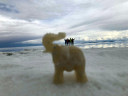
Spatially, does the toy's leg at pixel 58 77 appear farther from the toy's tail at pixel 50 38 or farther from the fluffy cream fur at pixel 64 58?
the toy's tail at pixel 50 38

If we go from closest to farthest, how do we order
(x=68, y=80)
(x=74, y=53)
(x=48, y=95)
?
(x=48, y=95) < (x=74, y=53) < (x=68, y=80)

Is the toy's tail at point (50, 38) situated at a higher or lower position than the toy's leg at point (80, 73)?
higher

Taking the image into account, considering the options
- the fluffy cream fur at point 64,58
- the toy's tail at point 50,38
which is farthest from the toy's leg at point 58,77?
the toy's tail at point 50,38

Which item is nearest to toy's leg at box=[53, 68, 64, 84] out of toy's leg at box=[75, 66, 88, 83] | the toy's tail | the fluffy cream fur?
the fluffy cream fur

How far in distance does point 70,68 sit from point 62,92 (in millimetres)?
599

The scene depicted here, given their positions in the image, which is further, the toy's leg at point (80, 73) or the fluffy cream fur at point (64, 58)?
the toy's leg at point (80, 73)

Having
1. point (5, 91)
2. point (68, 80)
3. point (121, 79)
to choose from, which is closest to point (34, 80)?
point (5, 91)

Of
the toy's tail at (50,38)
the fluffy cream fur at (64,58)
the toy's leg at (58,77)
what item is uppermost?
the toy's tail at (50,38)

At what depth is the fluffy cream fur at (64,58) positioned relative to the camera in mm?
2426

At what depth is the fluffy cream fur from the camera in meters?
2.43

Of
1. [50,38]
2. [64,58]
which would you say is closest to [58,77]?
[64,58]

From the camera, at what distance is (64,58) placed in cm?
242

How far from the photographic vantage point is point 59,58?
8.04 ft

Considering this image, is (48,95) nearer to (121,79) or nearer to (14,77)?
(14,77)
